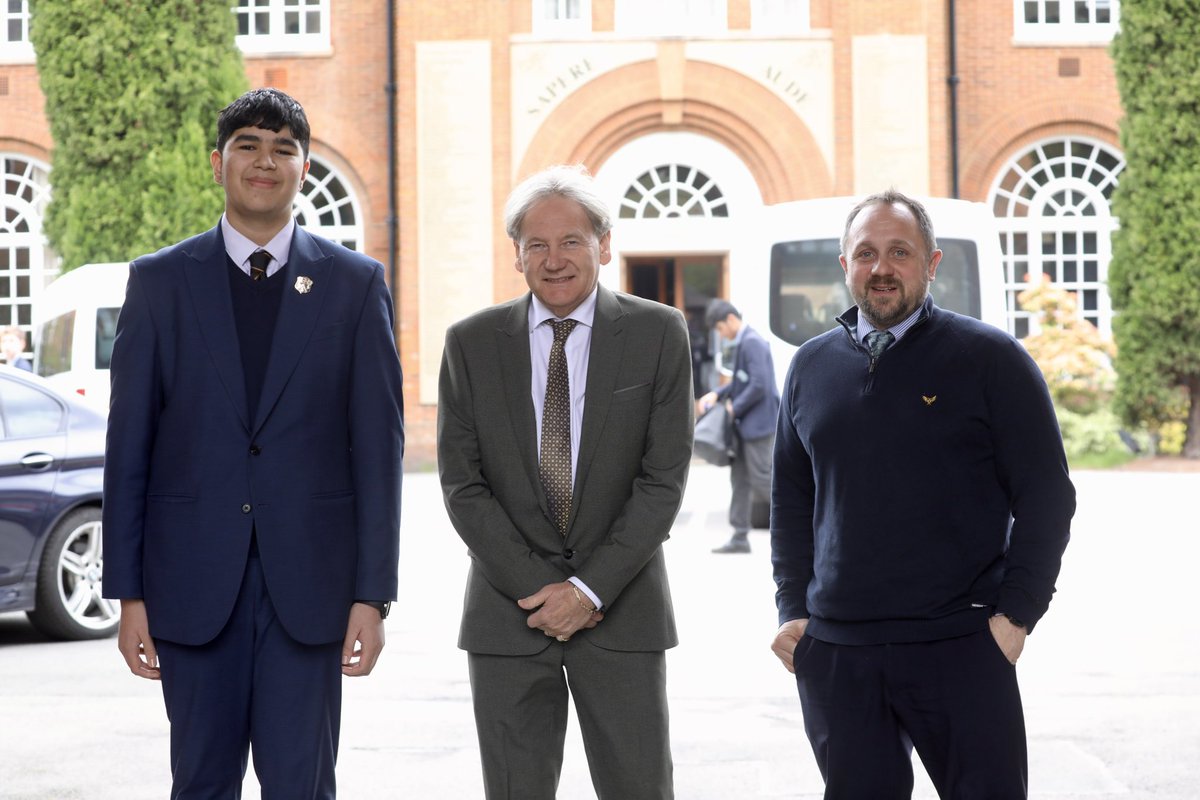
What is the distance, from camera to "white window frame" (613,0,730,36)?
80.4ft

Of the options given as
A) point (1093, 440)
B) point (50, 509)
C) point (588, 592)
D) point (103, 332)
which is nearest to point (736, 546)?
point (50, 509)

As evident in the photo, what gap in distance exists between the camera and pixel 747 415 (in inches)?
518

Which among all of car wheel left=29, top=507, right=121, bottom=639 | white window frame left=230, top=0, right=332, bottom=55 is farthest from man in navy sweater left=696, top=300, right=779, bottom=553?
white window frame left=230, top=0, right=332, bottom=55

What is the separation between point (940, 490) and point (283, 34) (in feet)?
77.6

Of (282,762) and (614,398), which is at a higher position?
(614,398)

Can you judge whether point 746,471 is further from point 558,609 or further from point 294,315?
point 294,315

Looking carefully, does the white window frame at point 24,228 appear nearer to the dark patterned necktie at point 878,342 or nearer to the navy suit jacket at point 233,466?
the navy suit jacket at point 233,466

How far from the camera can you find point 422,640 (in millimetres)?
9023

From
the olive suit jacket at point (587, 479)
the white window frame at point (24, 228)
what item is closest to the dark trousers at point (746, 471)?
the olive suit jacket at point (587, 479)

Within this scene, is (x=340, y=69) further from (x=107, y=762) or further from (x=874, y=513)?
(x=874, y=513)

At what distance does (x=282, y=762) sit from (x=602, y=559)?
819 millimetres

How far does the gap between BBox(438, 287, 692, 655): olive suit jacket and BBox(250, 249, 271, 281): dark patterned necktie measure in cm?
49

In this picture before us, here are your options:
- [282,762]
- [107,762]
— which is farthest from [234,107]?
[107,762]

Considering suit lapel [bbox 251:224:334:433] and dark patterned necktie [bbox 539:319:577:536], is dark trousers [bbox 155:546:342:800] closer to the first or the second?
suit lapel [bbox 251:224:334:433]
